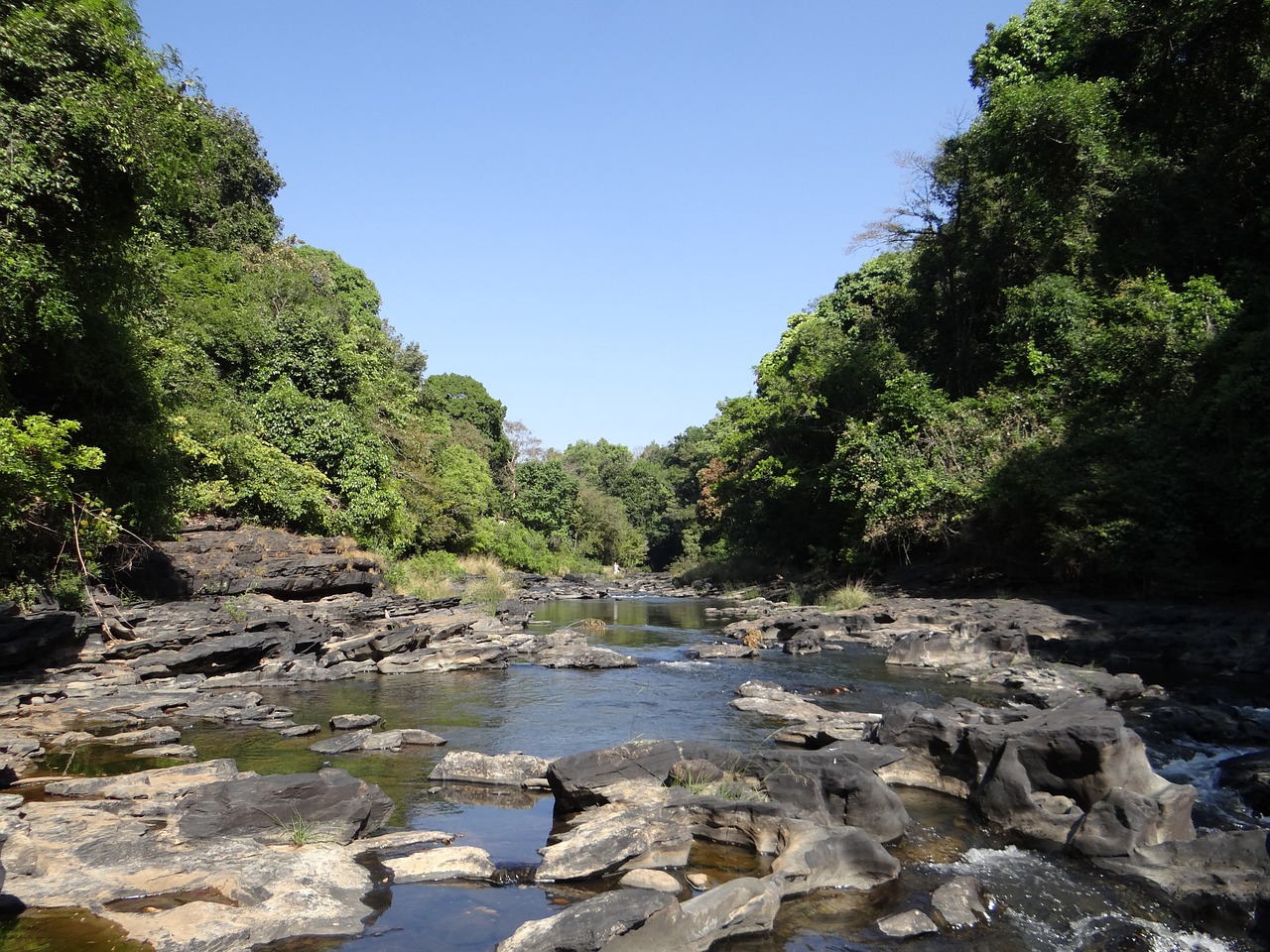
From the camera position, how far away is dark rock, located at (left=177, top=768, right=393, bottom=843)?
7.11 m

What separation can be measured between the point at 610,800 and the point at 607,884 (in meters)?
1.50

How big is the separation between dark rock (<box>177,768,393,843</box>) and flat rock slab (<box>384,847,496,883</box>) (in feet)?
2.42

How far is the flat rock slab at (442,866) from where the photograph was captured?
6.61 m

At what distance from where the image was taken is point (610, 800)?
26.8ft

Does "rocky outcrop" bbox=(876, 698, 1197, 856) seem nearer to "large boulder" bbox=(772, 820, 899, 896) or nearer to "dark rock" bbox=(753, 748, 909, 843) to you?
"dark rock" bbox=(753, 748, 909, 843)

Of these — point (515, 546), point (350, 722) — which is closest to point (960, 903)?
point (350, 722)

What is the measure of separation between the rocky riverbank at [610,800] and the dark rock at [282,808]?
2cm

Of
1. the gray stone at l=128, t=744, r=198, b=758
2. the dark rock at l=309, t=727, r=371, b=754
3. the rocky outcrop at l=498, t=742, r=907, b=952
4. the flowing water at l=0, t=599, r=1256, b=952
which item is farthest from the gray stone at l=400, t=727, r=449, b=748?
the rocky outcrop at l=498, t=742, r=907, b=952

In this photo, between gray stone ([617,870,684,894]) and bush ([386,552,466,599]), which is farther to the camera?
bush ([386,552,466,599])

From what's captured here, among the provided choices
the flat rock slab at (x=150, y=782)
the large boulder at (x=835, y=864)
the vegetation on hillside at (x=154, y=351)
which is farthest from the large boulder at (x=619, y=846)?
the vegetation on hillside at (x=154, y=351)

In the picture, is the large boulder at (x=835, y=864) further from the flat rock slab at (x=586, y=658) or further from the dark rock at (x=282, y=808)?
the flat rock slab at (x=586, y=658)

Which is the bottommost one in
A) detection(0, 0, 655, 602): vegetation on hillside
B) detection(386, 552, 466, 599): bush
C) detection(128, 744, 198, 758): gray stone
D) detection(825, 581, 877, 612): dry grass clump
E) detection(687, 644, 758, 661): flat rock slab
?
detection(128, 744, 198, 758): gray stone

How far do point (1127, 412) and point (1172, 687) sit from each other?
10.3 metres

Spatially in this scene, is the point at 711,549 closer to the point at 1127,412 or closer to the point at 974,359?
the point at 974,359
